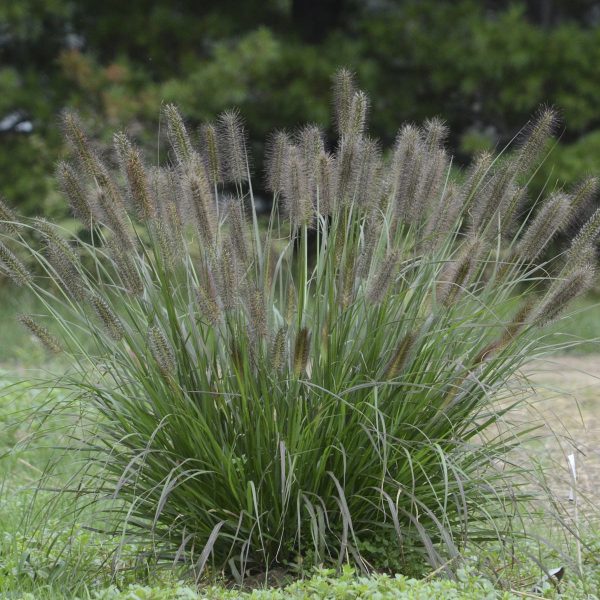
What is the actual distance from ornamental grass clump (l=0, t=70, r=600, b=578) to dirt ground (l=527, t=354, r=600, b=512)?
0.52 m

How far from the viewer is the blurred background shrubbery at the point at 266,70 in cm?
1036

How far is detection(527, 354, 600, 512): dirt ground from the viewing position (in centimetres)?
420

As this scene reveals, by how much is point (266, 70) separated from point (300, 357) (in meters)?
8.11

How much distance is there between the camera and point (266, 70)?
1044 centimetres

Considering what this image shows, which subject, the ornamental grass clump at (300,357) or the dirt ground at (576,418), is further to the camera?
the dirt ground at (576,418)

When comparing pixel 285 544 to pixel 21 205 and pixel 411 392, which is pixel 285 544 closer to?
pixel 411 392

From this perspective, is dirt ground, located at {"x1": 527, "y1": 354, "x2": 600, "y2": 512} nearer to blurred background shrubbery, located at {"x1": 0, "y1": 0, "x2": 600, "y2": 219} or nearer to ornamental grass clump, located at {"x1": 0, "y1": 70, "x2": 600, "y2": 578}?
ornamental grass clump, located at {"x1": 0, "y1": 70, "x2": 600, "y2": 578}

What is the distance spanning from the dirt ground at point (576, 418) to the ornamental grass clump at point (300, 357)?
1.70 ft

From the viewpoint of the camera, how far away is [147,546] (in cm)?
331

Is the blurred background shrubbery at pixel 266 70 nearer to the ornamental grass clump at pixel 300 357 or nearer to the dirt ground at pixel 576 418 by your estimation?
the dirt ground at pixel 576 418

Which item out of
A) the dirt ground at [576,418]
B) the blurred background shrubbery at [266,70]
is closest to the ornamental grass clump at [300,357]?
the dirt ground at [576,418]

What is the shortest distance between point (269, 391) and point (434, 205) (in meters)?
0.90

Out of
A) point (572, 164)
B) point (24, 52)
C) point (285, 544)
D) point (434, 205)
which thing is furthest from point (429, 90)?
point (285, 544)

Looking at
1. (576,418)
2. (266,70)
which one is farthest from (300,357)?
(266,70)
